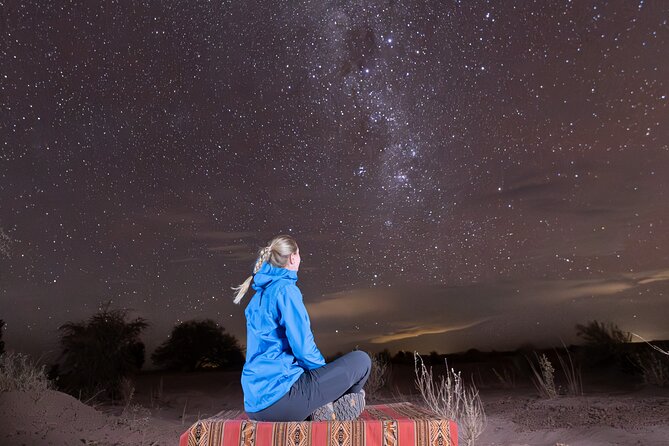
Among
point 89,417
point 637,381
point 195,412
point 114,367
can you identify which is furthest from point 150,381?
point 637,381

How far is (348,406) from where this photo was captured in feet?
12.0

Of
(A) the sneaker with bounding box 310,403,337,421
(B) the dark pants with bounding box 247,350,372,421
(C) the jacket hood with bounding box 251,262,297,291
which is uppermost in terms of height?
(C) the jacket hood with bounding box 251,262,297,291

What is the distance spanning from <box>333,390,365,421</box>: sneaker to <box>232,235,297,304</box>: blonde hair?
870 millimetres

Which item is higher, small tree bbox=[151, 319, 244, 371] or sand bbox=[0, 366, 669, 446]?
small tree bbox=[151, 319, 244, 371]

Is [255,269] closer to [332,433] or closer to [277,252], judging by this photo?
[277,252]

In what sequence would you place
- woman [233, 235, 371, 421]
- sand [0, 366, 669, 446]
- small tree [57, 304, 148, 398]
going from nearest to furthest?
woman [233, 235, 371, 421]
sand [0, 366, 669, 446]
small tree [57, 304, 148, 398]

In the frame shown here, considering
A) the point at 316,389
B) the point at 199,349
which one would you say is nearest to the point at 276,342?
the point at 316,389

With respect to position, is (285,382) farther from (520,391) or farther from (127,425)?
(520,391)

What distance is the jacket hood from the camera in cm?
363

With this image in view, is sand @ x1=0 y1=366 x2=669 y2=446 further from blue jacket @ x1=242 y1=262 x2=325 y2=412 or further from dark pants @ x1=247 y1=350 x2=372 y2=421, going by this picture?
blue jacket @ x1=242 y1=262 x2=325 y2=412

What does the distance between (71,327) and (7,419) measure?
20.3 ft

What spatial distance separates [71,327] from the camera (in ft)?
41.5

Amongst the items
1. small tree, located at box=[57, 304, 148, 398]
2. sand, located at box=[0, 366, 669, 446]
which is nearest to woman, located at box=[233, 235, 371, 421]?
sand, located at box=[0, 366, 669, 446]

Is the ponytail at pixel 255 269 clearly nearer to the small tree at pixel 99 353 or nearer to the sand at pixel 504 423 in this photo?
the sand at pixel 504 423
